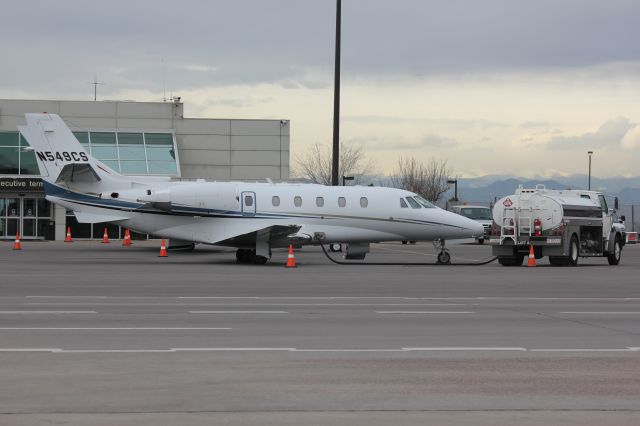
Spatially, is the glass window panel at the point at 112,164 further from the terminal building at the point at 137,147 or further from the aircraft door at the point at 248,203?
the aircraft door at the point at 248,203

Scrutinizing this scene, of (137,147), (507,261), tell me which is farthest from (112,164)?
(507,261)

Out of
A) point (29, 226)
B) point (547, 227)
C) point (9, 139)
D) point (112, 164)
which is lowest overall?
point (29, 226)

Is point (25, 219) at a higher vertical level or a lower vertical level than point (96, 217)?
lower

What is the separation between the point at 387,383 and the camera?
31.4 feet

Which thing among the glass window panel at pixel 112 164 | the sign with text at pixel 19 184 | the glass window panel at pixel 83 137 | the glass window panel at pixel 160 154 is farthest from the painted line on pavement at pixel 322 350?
the glass window panel at pixel 83 137

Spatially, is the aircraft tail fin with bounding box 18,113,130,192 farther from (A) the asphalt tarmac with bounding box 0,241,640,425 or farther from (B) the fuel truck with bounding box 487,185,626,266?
(B) the fuel truck with bounding box 487,185,626,266

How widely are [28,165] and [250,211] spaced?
2708 cm

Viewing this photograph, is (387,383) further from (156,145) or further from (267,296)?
(156,145)

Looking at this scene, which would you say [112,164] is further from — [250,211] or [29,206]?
[250,211]

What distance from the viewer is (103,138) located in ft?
195

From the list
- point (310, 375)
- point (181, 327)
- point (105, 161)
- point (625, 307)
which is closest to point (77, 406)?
point (310, 375)

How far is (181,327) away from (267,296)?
5.90 m

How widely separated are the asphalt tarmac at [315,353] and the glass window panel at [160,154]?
35.7m

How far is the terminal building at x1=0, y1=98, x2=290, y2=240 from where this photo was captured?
55.7m
